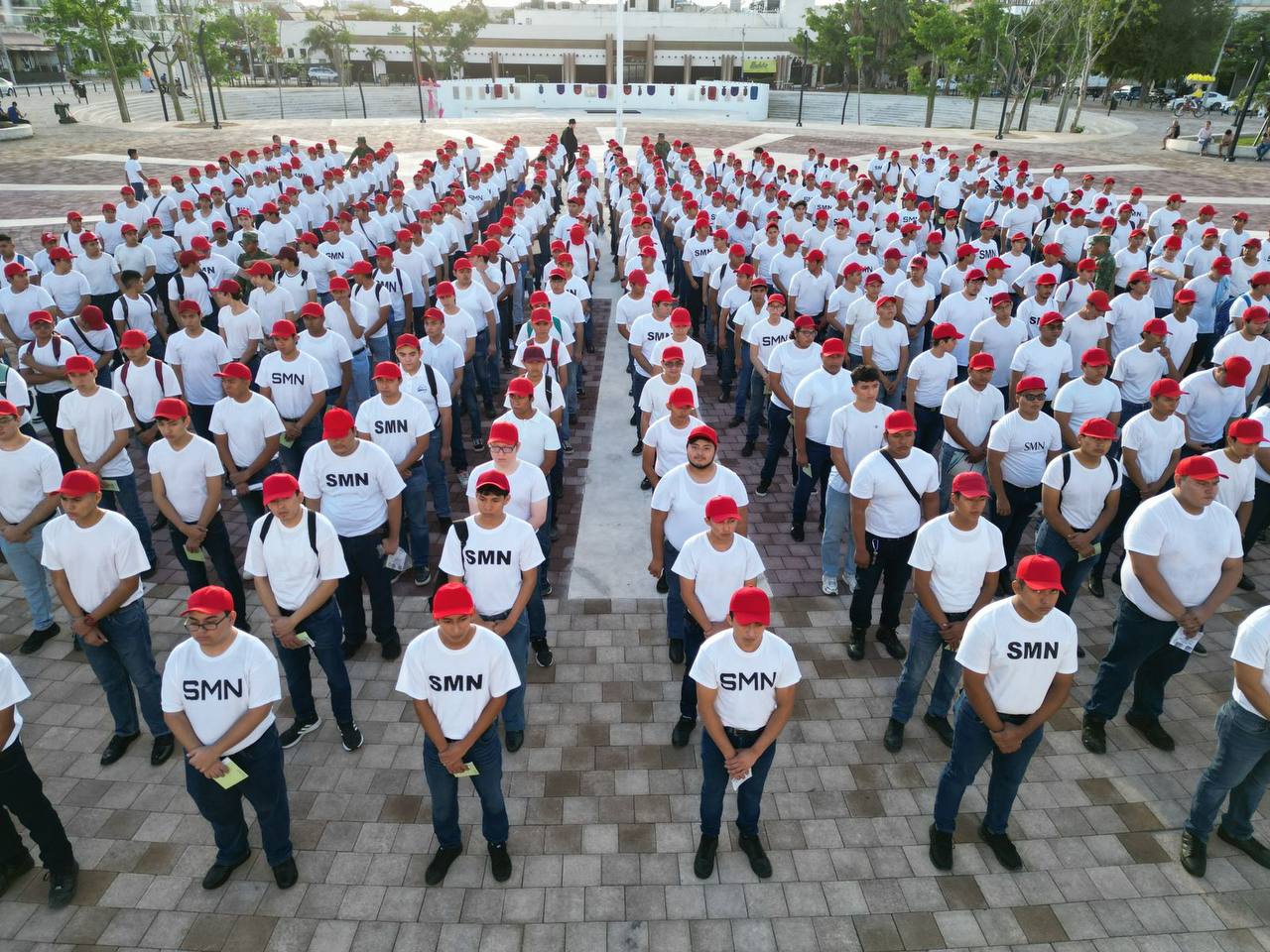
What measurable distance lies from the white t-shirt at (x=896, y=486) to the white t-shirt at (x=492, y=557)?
260 centimetres

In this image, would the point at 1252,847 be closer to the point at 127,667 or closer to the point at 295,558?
the point at 295,558

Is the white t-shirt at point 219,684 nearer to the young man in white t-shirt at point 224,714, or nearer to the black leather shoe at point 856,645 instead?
the young man in white t-shirt at point 224,714

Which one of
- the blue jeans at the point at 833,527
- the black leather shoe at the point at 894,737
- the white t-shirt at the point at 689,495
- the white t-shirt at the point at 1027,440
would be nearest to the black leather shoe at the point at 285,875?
the white t-shirt at the point at 689,495

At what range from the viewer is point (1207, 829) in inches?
178

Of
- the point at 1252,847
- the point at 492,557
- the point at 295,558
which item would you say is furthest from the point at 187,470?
the point at 1252,847

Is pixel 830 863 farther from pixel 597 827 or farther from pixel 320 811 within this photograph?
pixel 320 811

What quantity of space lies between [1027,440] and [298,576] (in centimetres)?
578

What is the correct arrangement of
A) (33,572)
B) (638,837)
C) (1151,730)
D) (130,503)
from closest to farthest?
(638,837), (1151,730), (33,572), (130,503)

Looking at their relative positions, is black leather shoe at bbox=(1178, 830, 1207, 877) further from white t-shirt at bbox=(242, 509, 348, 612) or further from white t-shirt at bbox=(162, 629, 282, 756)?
white t-shirt at bbox=(242, 509, 348, 612)

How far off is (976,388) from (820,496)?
2.13 meters

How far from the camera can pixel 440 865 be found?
4445mm

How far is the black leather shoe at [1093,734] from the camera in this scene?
5.38 metres

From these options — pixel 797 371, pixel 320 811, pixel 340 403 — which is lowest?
pixel 320 811

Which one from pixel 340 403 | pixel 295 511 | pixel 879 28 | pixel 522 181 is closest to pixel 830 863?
pixel 295 511
